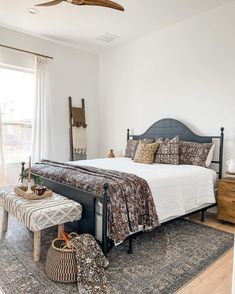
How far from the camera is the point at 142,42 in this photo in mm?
4848

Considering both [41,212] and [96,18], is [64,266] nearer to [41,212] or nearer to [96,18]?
[41,212]

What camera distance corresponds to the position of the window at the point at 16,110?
180 inches

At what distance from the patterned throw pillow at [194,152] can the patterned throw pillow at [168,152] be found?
0.10 m

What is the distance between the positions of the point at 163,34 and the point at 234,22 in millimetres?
1272

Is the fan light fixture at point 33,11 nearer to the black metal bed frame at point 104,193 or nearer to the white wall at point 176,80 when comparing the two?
the white wall at point 176,80

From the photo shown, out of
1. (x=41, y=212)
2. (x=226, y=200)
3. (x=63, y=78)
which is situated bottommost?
(x=226, y=200)

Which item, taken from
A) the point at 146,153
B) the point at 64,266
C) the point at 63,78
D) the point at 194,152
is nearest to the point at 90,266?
the point at 64,266

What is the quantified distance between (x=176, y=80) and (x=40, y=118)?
2.63 metres

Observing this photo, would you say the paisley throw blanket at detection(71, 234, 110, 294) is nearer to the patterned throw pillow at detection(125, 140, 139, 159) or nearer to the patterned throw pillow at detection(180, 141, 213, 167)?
the patterned throw pillow at detection(180, 141, 213, 167)

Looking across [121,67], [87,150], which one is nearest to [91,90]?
[121,67]

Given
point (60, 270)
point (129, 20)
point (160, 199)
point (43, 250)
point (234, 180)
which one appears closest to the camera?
point (60, 270)

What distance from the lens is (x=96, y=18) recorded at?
4.01 metres

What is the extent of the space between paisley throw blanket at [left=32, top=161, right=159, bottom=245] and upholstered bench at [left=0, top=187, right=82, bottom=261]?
0.24m

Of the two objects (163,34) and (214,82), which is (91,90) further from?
(214,82)
